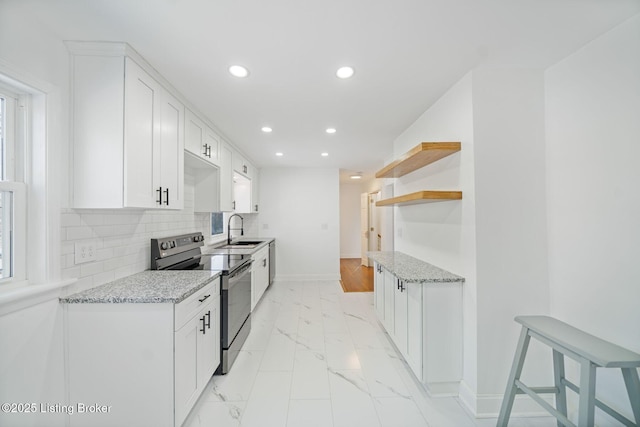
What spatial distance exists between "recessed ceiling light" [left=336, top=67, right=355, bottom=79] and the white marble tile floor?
8.03 ft

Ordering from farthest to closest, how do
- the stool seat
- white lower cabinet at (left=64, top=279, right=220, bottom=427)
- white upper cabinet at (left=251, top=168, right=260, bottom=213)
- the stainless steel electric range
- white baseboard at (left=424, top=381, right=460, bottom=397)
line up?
white upper cabinet at (left=251, top=168, right=260, bottom=213), the stainless steel electric range, white baseboard at (left=424, top=381, right=460, bottom=397), white lower cabinet at (left=64, top=279, right=220, bottom=427), the stool seat

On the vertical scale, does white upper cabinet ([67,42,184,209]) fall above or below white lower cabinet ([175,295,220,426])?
above

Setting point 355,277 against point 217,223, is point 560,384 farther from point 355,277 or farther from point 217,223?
point 355,277

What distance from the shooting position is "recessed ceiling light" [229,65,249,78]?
1786mm

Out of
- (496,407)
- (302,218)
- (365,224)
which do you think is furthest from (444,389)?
(365,224)

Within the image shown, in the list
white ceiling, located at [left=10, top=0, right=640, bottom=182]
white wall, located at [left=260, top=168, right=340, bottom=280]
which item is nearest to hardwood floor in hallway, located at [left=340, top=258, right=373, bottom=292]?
white wall, located at [left=260, top=168, right=340, bottom=280]

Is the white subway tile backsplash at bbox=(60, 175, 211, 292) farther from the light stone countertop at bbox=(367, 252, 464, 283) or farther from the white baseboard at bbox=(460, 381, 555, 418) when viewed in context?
the white baseboard at bbox=(460, 381, 555, 418)

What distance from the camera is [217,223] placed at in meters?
4.09

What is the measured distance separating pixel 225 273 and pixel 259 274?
5.58 feet

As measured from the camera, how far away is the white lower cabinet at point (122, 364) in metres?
1.46

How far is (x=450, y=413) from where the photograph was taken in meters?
1.81

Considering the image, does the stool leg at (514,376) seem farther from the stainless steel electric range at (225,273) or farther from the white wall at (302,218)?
the white wall at (302,218)

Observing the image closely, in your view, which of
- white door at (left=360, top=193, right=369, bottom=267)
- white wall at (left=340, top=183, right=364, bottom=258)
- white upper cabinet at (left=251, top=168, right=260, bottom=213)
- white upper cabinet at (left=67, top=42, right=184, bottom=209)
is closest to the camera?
white upper cabinet at (left=67, top=42, right=184, bottom=209)

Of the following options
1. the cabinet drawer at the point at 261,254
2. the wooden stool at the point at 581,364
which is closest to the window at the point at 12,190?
the cabinet drawer at the point at 261,254
